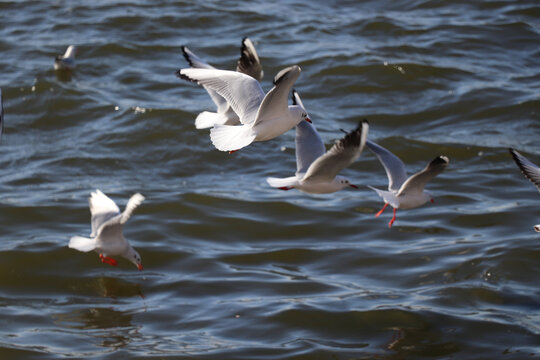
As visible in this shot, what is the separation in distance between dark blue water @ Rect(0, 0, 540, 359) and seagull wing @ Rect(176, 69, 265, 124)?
6.92ft

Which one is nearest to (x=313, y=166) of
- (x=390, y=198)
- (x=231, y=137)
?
(x=390, y=198)

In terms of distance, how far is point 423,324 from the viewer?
7.33 metres

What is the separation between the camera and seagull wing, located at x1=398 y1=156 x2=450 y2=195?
6.64 metres

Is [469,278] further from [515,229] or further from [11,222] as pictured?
[11,222]

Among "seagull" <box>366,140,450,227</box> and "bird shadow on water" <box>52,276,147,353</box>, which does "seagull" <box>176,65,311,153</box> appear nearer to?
"seagull" <box>366,140,450,227</box>

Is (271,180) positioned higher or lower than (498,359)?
higher

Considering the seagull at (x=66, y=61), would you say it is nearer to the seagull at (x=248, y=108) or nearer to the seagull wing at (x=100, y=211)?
the seagull wing at (x=100, y=211)

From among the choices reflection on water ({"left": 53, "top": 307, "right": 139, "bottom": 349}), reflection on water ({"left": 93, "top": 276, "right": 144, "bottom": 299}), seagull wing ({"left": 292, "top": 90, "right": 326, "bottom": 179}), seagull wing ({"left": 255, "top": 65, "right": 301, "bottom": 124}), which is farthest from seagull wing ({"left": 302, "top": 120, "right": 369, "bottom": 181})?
reflection on water ({"left": 93, "top": 276, "right": 144, "bottom": 299})

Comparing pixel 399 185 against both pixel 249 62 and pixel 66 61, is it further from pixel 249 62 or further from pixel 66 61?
pixel 66 61

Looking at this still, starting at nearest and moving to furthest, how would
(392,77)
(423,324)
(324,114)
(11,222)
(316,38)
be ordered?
(423,324)
(11,222)
(324,114)
(392,77)
(316,38)

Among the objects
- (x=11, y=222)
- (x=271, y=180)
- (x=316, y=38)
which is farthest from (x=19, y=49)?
(x=271, y=180)

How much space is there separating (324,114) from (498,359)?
6.16 meters

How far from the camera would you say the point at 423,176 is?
704 centimetres

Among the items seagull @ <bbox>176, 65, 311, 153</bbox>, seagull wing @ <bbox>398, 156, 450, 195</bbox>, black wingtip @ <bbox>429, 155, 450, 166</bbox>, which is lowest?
seagull wing @ <bbox>398, 156, 450, 195</bbox>
